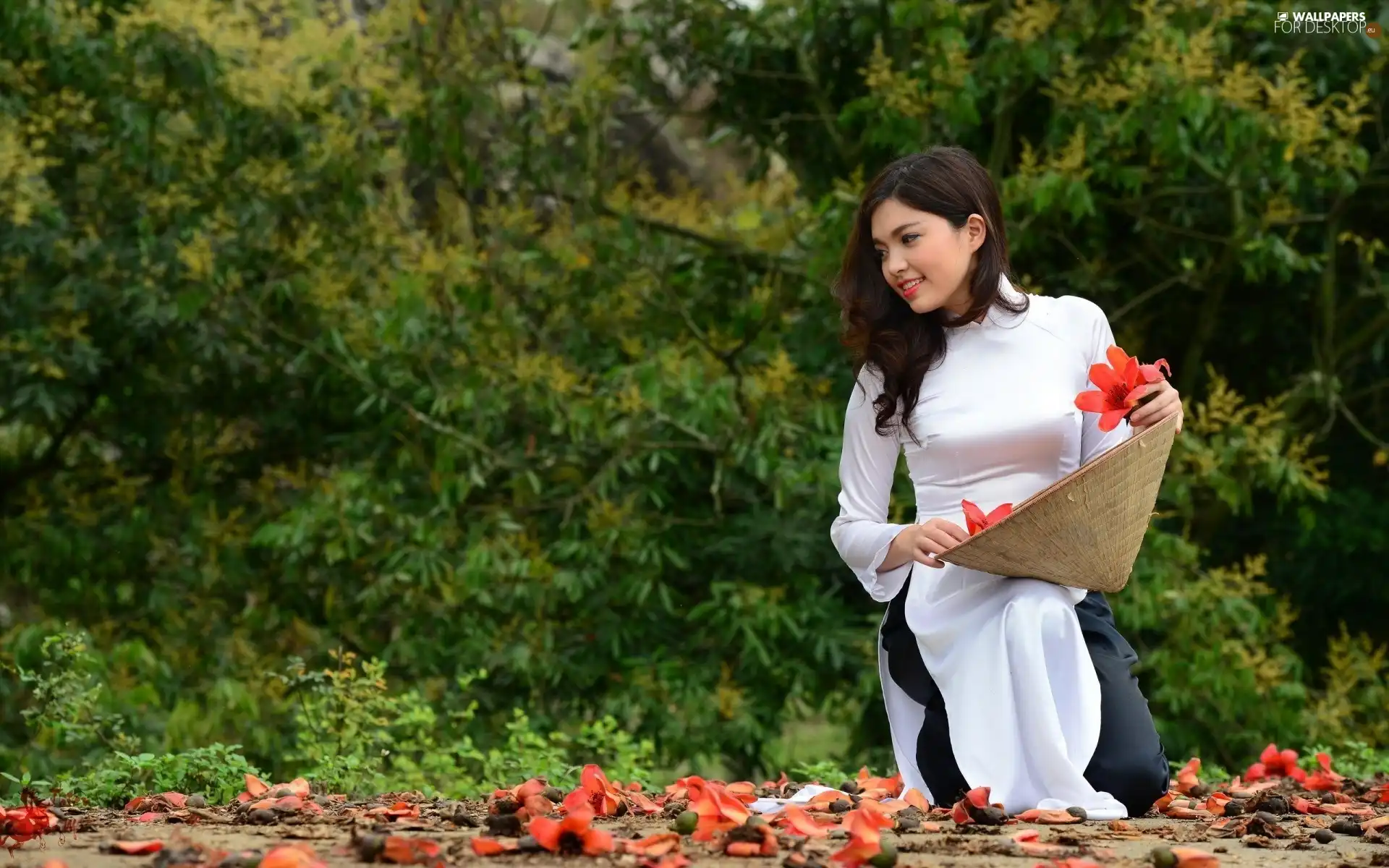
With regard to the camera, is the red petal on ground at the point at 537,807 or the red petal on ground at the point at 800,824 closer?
the red petal on ground at the point at 800,824

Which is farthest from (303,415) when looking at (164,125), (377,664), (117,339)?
(377,664)

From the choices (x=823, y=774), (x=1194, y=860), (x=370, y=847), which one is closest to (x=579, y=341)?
(x=823, y=774)

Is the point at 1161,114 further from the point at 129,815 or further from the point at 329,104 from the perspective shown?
the point at 129,815

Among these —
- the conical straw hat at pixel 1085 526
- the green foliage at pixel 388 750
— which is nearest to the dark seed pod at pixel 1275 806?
the conical straw hat at pixel 1085 526

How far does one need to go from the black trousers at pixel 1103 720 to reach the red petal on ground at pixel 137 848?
1.66m

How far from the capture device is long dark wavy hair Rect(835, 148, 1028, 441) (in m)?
3.65

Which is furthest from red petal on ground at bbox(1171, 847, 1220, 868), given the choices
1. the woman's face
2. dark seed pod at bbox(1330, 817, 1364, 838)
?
the woman's face

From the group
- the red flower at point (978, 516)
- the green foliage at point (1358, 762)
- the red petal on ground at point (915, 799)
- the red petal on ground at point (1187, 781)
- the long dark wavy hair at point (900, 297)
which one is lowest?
the green foliage at point (1358, 762)

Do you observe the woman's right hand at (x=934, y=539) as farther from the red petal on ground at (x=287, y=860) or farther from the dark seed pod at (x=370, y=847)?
the red petal on ground at (x=287, y=860)

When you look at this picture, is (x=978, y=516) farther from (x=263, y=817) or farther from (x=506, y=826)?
(x=263, y=817)

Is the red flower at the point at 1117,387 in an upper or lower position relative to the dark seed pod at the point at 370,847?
upper

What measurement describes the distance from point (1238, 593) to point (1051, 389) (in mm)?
2999

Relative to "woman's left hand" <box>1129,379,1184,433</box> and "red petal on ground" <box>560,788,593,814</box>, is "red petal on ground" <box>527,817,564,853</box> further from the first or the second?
"woman's left hand" <box>1129,379,1184,433</box>

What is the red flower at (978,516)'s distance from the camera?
3.35 meters
